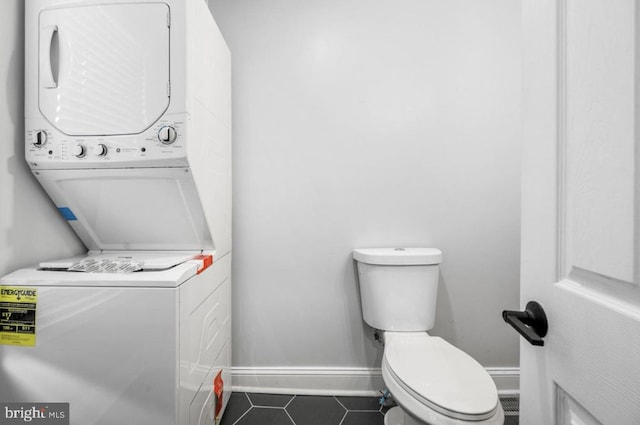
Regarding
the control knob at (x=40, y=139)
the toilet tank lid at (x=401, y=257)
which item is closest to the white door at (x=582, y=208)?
the toilet tank lid at (x=401, y=257)

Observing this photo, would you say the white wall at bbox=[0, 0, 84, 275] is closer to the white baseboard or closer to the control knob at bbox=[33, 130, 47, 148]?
the control knob at bbox=[33, 130, 47, 148]

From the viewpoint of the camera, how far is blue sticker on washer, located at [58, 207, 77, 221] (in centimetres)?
111

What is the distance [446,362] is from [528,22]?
1072 mm

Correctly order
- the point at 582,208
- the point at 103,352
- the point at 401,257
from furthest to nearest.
Result: the point at 401,257 → the point at 103,352 → the point at 582,208

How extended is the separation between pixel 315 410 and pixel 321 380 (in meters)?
0.15

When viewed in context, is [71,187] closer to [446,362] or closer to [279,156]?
[279,156]

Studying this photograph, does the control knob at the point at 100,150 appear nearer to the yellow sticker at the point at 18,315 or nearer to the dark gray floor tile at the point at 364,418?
the yellow sticker at the point at 18,315

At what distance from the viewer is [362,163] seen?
5.11 ft

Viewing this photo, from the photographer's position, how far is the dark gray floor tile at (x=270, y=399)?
4.81 feet

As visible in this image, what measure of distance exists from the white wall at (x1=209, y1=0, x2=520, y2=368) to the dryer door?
2.00ft

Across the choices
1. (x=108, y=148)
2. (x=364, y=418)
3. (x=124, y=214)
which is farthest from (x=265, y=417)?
(x=108, y=148)

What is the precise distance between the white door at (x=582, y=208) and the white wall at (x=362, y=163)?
999 mm

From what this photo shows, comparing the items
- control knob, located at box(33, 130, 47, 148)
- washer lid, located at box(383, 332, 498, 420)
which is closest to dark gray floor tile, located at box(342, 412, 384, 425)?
washer lid, located at box(383, 332, 498, 420)

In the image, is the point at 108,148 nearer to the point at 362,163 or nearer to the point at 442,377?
the point at 362,163
